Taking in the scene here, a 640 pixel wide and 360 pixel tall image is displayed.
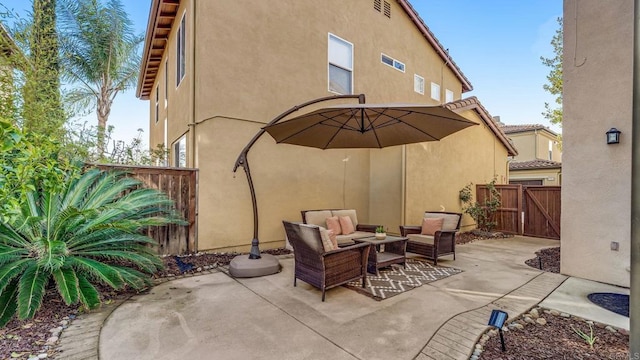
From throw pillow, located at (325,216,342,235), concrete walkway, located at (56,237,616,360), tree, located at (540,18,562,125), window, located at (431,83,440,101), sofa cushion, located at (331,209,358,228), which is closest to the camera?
concrete walkway, located at (56,237,616,360)

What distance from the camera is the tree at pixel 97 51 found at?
404 inches

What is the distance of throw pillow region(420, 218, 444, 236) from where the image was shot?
21.7 ft

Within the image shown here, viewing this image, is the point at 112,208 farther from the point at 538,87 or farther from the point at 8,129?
the point at 538,87

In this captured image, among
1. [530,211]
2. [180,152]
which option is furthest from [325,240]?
[530,211]

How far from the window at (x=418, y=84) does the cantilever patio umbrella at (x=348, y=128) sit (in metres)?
6.34

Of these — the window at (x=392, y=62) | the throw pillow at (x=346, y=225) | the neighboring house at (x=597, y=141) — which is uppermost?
the window at (x=392, y=62)

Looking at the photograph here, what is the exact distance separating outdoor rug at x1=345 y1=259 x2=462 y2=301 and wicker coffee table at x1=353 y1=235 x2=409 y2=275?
181 mm

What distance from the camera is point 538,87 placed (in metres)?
12.4

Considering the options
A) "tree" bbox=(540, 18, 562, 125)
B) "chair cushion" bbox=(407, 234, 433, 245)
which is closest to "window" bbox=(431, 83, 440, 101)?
"tree" bbox=(540, 18, 562, 125)

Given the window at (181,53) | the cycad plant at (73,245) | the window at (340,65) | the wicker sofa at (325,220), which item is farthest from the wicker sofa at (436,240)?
the window at (181,53)

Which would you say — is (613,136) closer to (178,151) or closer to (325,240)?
(325,240)

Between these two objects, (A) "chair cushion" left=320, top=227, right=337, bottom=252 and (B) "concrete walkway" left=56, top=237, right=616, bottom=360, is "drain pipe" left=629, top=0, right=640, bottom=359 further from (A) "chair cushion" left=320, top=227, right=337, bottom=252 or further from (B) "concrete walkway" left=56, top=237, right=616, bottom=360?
(A) "chair cushion" left=320, top=227, right=337, bottom=252

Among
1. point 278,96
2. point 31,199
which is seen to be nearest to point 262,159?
point 278,96

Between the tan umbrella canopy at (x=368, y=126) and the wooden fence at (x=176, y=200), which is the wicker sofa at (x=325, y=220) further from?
the wooden fence at (x=176, y=200)
